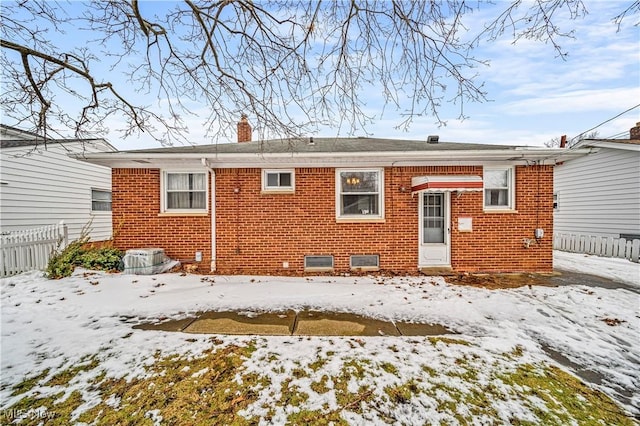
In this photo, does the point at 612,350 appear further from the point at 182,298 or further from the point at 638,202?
the point at 638,202

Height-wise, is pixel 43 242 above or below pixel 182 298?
above

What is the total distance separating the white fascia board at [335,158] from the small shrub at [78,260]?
88.9 inches

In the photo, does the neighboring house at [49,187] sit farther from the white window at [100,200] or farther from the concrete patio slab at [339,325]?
the concrete patio slab at [339,325]

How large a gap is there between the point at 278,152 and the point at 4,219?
31.1ft

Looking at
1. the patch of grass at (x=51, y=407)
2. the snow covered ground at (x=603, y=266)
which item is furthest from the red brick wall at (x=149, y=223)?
the snow covered ground at (x=603, y=266)

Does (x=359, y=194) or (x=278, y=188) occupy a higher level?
(x=278, y=188)

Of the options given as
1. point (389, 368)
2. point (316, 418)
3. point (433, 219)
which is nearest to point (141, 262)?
point (316, 418)

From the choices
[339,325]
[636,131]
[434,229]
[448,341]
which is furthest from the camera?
[636,131]

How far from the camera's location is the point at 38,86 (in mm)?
4512

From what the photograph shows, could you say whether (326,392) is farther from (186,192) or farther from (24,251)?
(24,251)

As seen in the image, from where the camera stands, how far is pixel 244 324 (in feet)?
12.9

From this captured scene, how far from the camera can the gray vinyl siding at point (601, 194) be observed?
974 cm

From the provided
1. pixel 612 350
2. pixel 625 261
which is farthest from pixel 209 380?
pixel 625 261

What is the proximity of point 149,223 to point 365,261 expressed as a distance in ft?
19.7
